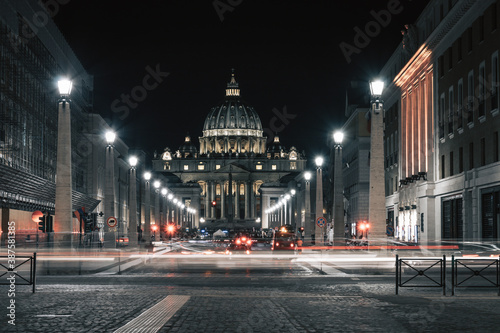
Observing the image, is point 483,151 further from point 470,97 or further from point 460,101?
point 460,101

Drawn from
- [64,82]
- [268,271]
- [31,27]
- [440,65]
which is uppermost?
[31,27]

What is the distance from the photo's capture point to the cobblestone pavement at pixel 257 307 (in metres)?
14.3

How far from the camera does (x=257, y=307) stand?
17.7 m

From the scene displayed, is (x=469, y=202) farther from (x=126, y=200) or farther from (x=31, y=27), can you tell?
A: (x=126, y=200)

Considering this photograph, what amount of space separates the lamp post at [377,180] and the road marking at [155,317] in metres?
16.4

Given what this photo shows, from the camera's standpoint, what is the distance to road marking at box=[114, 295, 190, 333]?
13.9 meters

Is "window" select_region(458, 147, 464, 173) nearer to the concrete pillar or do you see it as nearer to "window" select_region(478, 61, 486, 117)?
"window" select_region(478, 61, 486, 117)

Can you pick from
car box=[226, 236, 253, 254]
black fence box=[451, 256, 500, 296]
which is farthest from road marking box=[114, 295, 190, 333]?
car box=[226, 236, 253, 254]

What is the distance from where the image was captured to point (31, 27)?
223 feet

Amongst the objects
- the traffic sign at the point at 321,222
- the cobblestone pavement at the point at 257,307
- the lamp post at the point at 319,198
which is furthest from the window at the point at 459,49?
the cobblestone pavement at the point at 257,307

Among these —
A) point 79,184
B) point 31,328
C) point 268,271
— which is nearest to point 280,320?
point 31,328

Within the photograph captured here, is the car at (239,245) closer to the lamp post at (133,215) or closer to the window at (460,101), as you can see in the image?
the lamp post at (133,215)

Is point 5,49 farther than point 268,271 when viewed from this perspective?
Yes

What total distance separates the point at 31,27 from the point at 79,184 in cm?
3416
